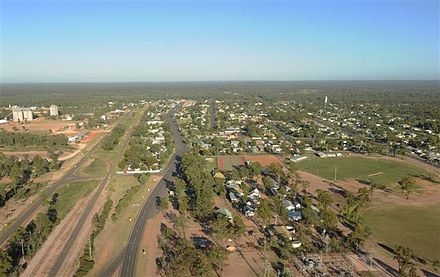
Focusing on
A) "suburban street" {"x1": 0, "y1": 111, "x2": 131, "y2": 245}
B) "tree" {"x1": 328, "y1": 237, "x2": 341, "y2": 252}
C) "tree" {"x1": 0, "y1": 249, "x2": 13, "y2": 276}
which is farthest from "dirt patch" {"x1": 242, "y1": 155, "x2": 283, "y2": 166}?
"tree" {"x1": 0, "y1": 249, "x2": 13, "y2": 276}

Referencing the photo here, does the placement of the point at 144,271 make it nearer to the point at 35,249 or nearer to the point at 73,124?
the point at 35,249

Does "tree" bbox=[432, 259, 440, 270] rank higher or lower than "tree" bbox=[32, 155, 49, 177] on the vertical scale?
lower

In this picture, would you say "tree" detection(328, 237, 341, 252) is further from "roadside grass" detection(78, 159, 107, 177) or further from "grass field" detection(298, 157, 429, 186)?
"roadside grass" detection(78, 159, 107, 177)

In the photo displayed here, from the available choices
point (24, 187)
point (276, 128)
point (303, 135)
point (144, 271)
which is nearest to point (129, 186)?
point (24, 187)

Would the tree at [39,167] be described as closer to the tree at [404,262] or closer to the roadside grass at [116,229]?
the roadside grass at [116,229]

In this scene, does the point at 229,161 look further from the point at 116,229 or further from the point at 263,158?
the point at 116,229
